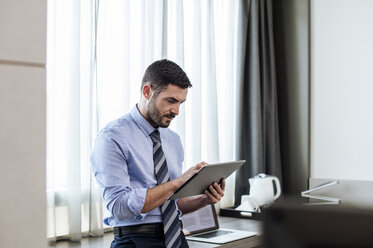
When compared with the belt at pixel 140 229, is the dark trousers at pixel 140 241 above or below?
below

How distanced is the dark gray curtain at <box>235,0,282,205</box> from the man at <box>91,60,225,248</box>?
1309 millimetres

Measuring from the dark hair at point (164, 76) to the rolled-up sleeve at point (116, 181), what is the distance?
0.33m

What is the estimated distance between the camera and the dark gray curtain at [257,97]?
358cm

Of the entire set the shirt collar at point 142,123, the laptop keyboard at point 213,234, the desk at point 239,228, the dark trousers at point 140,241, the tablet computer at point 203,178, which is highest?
the shirt collar at point 142,123

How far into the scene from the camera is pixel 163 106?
217cm

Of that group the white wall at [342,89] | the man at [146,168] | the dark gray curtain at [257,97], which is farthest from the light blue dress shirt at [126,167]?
the white wall at [342,89]

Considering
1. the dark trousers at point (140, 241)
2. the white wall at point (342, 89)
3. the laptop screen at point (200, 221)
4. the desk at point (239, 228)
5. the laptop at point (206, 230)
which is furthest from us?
the white wall at point (342, 89)
